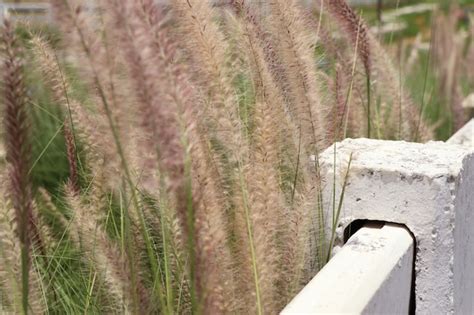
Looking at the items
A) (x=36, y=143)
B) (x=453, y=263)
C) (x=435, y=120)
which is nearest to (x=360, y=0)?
(x=435, y=120)

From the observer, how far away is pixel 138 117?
1436mm

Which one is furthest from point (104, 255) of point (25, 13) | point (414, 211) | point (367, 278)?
point (25, 13)

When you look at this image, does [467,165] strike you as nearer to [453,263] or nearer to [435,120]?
[453,263]

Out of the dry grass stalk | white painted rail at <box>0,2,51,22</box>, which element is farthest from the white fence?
white painted rail at <box>0,2,51,22</box>

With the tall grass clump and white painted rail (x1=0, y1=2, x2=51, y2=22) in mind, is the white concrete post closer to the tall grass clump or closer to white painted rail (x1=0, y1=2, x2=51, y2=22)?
the tall grass clump

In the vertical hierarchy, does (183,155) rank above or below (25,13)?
below

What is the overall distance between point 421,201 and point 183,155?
3.25 feet

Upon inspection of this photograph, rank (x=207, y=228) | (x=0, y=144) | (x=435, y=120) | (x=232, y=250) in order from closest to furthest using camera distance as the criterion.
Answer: (x=207, y=228)
(x=0, y=144)
(x=232, y=250)
(x=435, y=120)

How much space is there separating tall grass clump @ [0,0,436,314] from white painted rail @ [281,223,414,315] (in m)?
0.12

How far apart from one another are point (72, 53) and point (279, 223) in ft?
2.39

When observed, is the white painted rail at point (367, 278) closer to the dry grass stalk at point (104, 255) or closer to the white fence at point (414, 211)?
the white fence at point (414, 211)

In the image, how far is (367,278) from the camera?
183 centimetres

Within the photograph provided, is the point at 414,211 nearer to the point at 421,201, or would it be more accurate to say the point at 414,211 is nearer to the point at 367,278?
the point at 421,201

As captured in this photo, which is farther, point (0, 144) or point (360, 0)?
point (360, 0)
